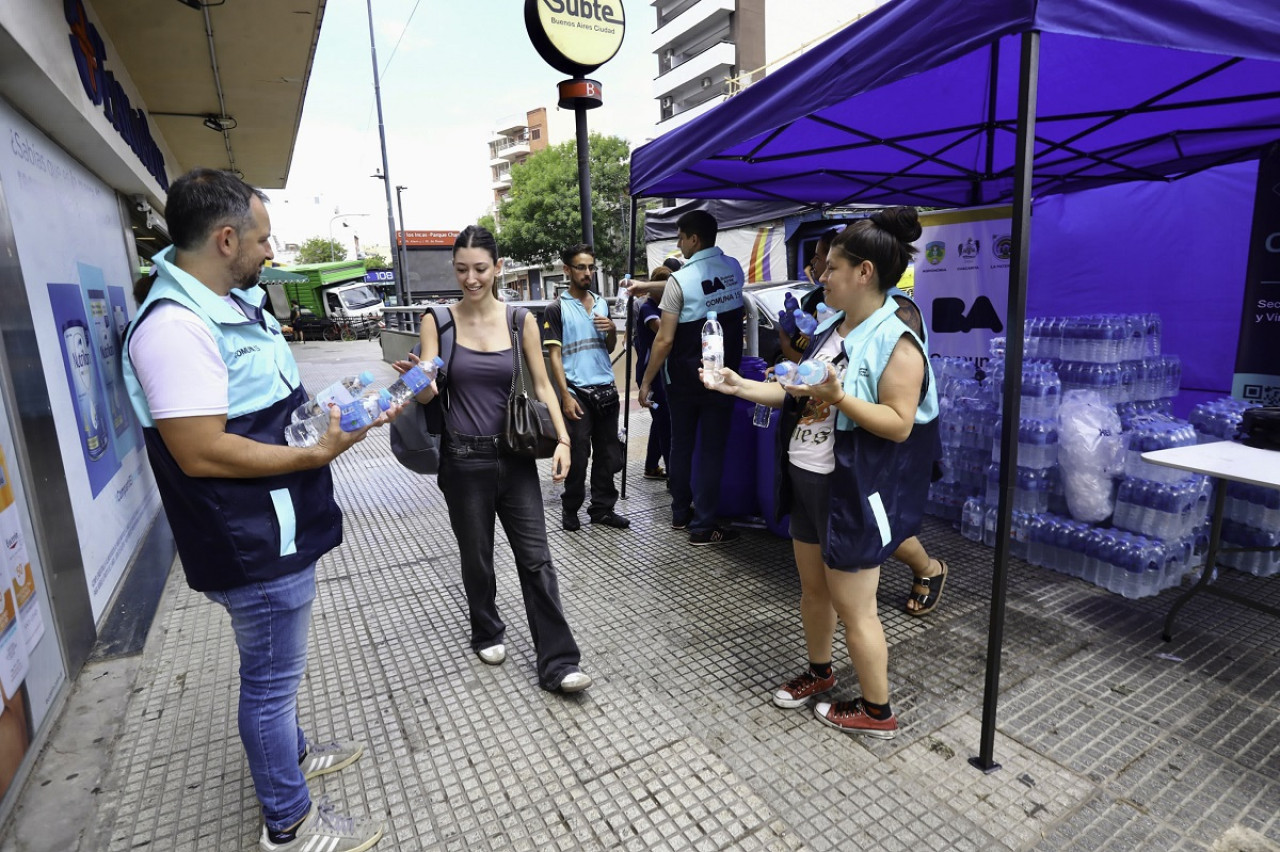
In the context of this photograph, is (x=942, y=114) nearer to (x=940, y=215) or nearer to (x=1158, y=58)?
(x=1158, y=58)

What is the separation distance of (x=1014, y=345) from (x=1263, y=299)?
3452 mm

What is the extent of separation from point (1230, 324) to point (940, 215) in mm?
2087

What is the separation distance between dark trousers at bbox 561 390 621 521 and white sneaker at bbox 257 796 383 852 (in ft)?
8.40

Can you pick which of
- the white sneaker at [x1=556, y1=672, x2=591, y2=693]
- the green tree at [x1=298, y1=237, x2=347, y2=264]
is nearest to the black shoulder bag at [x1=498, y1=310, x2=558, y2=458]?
the white sneaker at [x1=556, y1=672, x2=591, y2=693]

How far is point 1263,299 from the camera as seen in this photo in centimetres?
414

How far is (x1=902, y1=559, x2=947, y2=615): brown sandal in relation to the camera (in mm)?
3363

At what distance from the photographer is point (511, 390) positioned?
8.99 ft

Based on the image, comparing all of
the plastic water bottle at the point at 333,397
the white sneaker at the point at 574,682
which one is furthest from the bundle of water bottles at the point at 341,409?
the white sneaker at the point at 574,682

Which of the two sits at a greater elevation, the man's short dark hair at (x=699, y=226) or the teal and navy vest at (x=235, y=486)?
the man's short dark hair at (x=699, y=226)

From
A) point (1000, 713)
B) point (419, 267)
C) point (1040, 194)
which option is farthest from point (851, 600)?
point (419, 267)

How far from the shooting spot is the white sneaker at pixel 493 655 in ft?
9.90

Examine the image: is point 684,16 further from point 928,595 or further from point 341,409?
point 341,409

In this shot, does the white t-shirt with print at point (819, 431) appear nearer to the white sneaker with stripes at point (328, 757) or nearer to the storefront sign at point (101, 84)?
the white sneaker with stripes at point (328, 757)

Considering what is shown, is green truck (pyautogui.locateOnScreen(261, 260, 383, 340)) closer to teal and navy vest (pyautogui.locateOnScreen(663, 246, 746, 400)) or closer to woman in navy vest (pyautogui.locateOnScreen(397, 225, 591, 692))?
teal and navy vest (pyautogui.locateOnScreen(663, 246, 746, 400))
